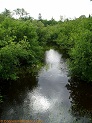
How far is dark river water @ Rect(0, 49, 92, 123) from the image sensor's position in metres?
22.7

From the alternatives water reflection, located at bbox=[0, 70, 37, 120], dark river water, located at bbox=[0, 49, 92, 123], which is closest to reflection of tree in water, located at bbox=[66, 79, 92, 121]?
dark river water, located at bbox=[0, 49, 92, 123]

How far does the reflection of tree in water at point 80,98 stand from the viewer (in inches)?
934

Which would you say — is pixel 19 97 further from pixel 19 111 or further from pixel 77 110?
pixel 77 110

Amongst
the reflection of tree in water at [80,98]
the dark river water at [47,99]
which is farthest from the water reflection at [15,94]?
the reflection of tree in water at [80,98]

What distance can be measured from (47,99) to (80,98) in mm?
4292

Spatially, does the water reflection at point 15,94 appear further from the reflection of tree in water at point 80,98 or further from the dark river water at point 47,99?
the reflection of tree in water at point 80,98

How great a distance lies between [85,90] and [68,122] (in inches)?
361

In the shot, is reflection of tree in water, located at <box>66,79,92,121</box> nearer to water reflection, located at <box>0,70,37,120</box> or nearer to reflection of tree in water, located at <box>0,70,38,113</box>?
water reflection, located at <box>0,70,37,120</box>

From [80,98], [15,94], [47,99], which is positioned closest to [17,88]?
[15,94]

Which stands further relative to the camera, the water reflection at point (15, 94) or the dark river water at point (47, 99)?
the water reflection at point (15, 94)

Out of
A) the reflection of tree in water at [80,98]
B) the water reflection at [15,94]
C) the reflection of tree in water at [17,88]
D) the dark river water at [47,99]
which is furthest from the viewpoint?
the reflection of tree in water at [17,88]

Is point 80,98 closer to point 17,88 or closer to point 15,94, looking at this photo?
point 15,94

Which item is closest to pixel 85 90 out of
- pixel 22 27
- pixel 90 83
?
pixel 90 83

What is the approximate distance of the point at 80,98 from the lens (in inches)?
1080
